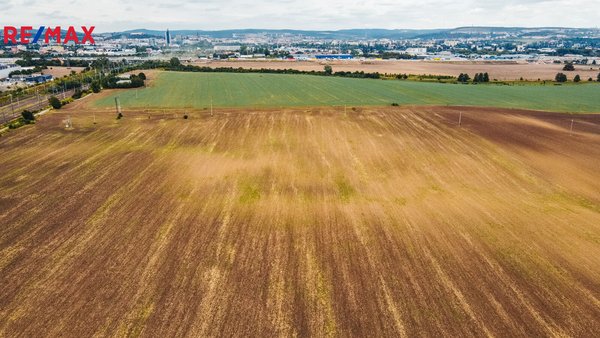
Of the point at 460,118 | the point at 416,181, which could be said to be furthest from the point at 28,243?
the point at 460,118

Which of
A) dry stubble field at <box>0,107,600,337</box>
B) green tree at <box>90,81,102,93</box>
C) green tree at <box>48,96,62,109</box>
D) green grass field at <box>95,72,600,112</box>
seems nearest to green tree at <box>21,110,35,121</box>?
green tree at <box>48,96,62,109</box>

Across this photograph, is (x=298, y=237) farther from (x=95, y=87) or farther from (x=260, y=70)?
(x=260, y=70)

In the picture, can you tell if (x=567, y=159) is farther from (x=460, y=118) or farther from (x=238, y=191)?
(x=238, y=191)

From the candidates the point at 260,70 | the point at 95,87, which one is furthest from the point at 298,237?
the point at 260,70

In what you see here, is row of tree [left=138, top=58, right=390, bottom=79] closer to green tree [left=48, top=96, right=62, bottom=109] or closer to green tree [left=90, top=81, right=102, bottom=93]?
green tree [left=90, top=81, right=102, bottom=93]

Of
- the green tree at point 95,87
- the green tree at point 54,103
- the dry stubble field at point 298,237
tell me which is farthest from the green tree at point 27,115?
the green tree at point 95,87

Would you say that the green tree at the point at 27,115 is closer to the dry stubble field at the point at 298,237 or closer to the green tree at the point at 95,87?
the dry stubble field at the point at 298,237
